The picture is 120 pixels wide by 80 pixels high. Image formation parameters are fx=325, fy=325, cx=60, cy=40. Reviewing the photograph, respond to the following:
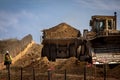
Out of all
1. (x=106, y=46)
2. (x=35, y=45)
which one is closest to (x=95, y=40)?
(x=106, y=46)

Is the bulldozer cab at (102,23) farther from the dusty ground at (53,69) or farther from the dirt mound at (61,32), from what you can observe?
the dusty ground at (53,69)

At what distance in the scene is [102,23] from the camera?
45938 mm

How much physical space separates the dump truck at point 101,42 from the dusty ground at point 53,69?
2.29 meters

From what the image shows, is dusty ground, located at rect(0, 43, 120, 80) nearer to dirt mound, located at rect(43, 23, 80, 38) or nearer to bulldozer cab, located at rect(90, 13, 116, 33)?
dirt mound, located at rect(43, 23, 80, 38)

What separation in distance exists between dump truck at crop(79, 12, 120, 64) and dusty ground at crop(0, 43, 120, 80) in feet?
7.53

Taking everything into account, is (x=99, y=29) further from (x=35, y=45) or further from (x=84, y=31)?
(x=35, y=45)

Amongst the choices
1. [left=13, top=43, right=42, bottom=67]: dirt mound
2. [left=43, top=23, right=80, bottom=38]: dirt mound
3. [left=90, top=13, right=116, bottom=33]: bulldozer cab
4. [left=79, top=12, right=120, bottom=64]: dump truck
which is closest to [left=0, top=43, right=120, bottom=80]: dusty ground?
[left=13, top=43, right=42, bottom=67]: dirt mound

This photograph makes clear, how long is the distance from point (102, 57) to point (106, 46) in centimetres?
224

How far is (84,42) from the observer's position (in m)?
43.7

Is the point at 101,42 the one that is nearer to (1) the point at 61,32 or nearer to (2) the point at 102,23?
(2) the point at 102,23

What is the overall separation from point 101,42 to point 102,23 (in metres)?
5.49

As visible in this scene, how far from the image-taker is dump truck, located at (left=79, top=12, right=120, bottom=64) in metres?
39.0

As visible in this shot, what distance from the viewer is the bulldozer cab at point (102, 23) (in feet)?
150

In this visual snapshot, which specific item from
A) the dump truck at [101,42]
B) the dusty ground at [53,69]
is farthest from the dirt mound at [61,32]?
the dusty ground at [53,69]
